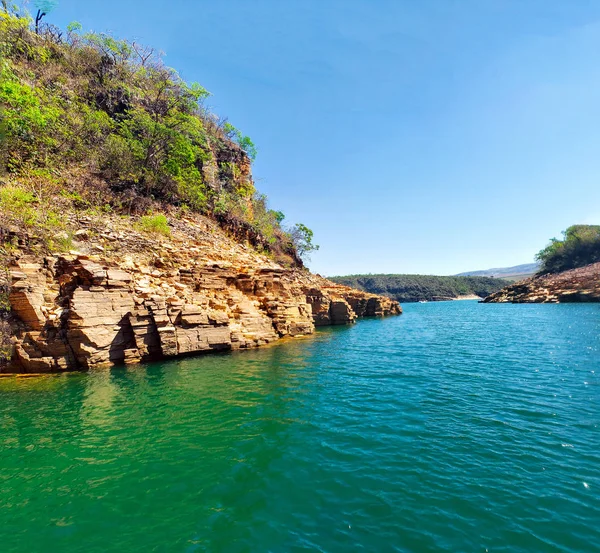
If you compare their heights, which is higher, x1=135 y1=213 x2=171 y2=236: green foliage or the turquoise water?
x1=135 y1=213 x2=171 y2=236: green foliage

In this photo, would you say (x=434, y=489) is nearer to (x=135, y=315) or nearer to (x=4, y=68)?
(x=135, y=315)

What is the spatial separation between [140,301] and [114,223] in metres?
8.10

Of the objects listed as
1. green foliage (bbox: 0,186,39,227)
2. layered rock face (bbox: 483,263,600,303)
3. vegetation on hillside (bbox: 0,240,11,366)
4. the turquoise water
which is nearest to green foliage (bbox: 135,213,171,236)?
green foliage (bbox: 0,186,39,227)

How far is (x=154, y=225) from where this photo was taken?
77.2 ft

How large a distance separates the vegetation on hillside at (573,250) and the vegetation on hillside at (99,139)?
105 m

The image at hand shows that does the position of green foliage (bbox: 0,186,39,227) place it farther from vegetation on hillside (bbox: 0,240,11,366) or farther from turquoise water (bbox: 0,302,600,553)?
turquoise water (bbox: 0,302,600,553)

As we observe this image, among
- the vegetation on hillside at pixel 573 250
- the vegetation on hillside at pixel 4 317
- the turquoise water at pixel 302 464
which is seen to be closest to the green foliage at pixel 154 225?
the vegetation on hillside at pixel 4 317

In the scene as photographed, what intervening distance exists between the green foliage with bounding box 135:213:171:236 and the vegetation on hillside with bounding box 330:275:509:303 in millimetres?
153316

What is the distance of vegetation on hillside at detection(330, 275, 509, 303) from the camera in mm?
171250

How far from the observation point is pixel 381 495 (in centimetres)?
584

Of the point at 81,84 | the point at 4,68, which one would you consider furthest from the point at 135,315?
the point at 81,84

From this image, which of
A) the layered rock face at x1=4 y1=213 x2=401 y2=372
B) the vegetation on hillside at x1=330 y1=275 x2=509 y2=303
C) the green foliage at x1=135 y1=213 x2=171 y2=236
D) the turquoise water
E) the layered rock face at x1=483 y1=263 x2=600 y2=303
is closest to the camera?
Answer: the turquoise water

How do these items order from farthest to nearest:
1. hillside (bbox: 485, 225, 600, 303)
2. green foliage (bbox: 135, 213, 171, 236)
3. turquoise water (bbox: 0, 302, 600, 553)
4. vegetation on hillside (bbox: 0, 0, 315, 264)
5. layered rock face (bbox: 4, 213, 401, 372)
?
hillside (bbox: 485, 225, 600, 303), green foliage (bbox: 135, 213, 171, 236), vegetation on hillside (bbox: 0, 0, 315, 264), layered rock face (bbox: 4, 213, 401, 372), turquoise water (bbox: 0, 302, 600, 553)

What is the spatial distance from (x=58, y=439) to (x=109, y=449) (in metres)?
1.81
